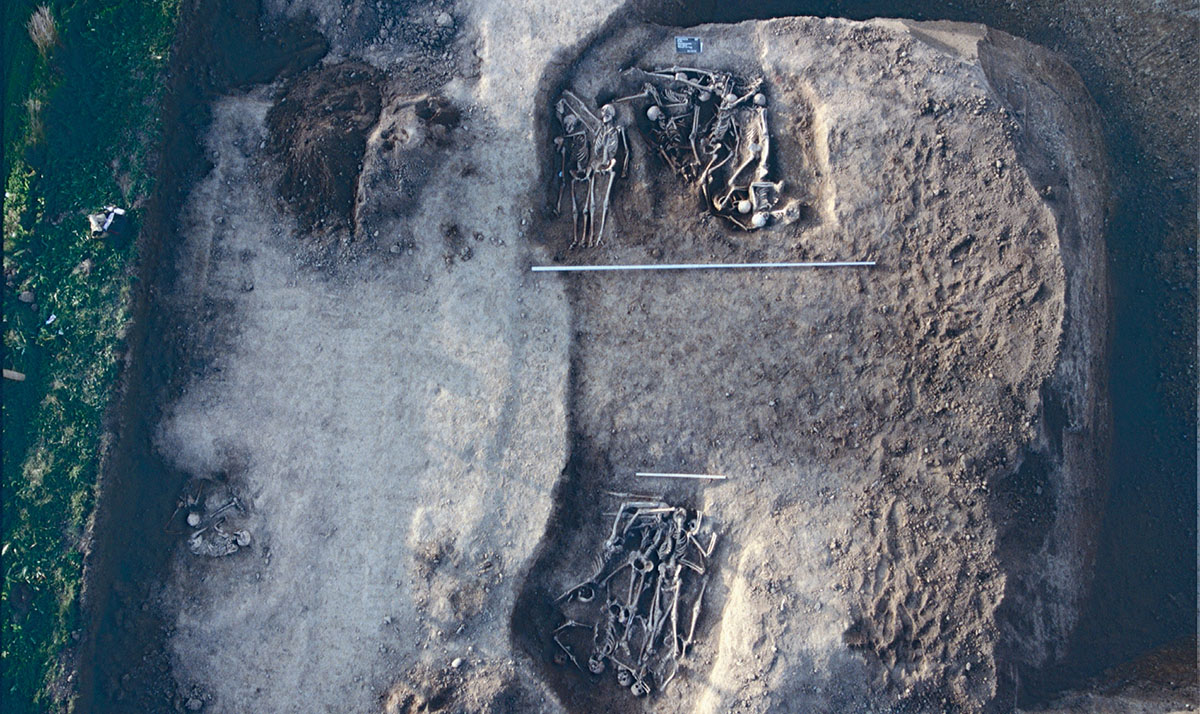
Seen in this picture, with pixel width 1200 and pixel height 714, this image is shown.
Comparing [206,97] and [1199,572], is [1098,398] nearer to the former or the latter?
[1199,572]

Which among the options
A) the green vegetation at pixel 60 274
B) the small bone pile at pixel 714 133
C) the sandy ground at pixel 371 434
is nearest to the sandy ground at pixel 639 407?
the sandy ground at pixel 371 434

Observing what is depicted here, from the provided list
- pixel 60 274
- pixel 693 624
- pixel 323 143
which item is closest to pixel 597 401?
pixel 693 624

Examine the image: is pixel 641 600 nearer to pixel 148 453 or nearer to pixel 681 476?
pixel 681 476

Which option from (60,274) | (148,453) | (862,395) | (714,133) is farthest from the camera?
(714,133)

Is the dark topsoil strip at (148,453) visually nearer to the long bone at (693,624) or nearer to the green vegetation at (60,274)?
the green vegetation at (60,274)

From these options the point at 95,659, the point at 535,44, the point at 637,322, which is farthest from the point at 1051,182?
the point at 95,659

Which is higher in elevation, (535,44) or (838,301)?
(535,44)
